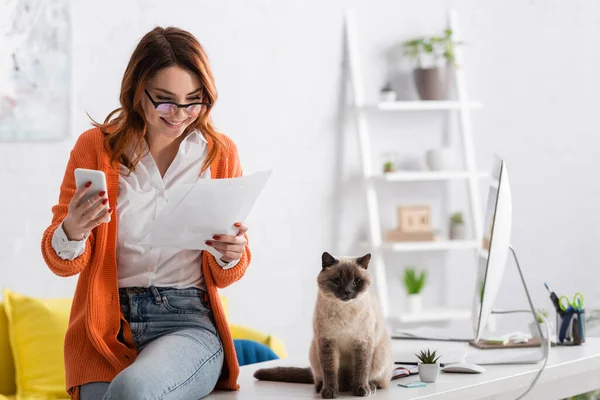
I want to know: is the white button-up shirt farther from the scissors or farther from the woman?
the scissors

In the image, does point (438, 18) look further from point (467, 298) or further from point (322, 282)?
point (322, 282)

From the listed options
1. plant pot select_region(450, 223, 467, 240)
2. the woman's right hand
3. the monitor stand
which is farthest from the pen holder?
→ plant pot select_region(450, 223, 467, 240)

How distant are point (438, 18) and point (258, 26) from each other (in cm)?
96

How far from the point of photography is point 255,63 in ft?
11.7

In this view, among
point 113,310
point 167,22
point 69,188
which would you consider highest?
point 167,22

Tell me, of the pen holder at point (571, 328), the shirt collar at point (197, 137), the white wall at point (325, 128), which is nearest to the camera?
the shirt collar at point (197, 137)

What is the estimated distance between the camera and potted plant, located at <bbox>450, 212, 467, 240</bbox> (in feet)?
12.7

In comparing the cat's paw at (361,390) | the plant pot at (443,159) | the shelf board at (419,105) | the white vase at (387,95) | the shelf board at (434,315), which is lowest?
the shelf board at (434,315)

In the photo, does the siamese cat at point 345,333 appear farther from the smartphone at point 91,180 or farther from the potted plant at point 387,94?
the potted plant at point 387,94

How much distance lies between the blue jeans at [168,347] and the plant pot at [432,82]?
2.32m

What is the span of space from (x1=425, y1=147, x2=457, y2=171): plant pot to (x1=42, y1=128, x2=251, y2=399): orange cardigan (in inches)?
86.8

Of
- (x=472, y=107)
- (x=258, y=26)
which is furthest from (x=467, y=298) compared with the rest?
(x=258, y=26)

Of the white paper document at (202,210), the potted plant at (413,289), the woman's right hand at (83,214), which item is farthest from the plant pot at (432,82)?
the woman's right hand at (83,214)

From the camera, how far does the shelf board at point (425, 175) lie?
362cm
